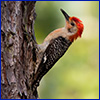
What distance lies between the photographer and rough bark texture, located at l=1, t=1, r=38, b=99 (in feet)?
15.0

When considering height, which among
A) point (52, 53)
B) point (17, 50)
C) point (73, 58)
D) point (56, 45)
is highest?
point (17, 50)

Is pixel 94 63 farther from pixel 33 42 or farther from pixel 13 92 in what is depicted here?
pixel 13 92

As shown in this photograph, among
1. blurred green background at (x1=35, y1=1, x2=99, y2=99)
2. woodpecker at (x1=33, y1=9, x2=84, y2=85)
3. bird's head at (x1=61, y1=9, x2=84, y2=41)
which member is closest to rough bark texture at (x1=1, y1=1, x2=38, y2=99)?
woodpecker at (x1=33, y1=9, x2=84, y2=85)

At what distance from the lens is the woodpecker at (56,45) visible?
5.84 m

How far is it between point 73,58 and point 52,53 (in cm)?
393

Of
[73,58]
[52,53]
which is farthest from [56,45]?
[73,58]

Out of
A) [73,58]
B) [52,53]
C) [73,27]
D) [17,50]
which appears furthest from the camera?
[73,58]

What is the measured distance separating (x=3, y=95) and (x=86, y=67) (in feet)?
20.2

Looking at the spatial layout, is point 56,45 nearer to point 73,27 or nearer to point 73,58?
point 73,27

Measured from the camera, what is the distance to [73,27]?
6684 mm

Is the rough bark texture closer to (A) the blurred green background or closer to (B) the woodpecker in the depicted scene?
(B) the woodpecker

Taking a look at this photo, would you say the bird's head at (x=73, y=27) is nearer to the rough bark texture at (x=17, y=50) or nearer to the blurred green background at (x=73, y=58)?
the rough bark texture at (x=17, y=50)

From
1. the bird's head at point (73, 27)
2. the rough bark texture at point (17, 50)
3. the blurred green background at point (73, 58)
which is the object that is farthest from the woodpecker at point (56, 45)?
the blurred green background at point (73, 58)

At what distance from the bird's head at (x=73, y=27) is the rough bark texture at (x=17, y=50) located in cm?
145
